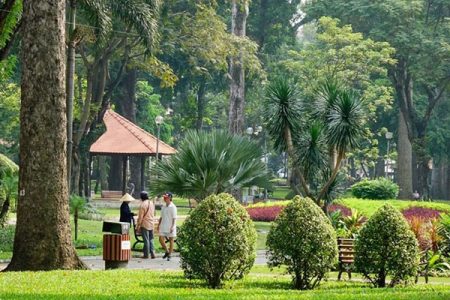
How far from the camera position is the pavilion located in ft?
197

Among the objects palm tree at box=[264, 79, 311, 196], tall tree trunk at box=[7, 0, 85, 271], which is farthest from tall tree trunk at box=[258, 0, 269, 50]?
tall tree trunk at box=[7, 0, 85, 271]

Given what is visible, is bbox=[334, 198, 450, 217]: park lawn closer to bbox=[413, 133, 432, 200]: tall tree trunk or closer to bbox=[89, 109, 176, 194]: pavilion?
bbox=[89, 109, 176, 194]: pavilion

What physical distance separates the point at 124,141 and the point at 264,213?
50.0ft

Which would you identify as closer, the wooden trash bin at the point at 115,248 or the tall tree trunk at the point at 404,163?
the wooden trash bin at the point at 115,248

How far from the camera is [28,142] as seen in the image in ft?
65.7

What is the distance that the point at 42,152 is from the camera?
19953mm

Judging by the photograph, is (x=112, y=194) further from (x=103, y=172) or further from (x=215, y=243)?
(x=215, y=243)

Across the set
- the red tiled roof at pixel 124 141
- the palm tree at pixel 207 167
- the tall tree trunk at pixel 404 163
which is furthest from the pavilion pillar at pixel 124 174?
the palm tree at pixel 207 167

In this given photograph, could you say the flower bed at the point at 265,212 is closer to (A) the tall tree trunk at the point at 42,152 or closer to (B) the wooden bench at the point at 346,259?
(B) the wooden bench at the point at 346,259

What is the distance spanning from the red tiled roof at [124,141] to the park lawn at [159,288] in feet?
131

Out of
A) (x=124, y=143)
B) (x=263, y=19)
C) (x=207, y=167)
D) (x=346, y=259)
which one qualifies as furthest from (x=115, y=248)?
(x=263, y=19)

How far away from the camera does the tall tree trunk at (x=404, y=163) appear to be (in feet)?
216

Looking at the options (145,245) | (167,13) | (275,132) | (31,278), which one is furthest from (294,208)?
(167,13)

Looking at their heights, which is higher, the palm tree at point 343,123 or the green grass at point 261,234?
the palm tree at point 343,123
